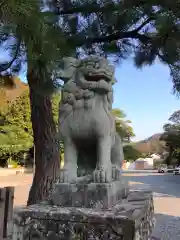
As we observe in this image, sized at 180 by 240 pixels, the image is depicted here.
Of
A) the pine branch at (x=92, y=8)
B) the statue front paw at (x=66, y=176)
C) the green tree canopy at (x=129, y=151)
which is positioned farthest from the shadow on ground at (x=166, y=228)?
the green tree canopy at (x=129, y=151)

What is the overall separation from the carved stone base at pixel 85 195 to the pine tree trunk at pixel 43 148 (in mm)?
2215

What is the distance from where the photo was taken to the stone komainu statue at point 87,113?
185 cm

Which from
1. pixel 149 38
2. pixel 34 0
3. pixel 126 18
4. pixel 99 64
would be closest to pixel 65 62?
pixel 99 64

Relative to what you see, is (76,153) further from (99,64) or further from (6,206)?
(6,206)

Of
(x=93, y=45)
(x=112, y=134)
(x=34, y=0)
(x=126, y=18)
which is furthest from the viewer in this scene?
(x=93, y=45)

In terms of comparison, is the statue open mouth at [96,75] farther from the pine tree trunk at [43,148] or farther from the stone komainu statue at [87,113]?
the pine tree trunk at [43,148]

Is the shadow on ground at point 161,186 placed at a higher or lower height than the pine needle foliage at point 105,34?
lower

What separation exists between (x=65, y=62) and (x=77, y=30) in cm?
234

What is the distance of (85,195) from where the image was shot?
5.64 ft

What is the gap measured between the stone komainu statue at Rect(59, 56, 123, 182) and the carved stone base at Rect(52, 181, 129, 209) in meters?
0.08

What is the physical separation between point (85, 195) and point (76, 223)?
191 millimetres

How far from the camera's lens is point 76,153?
6.43 feet

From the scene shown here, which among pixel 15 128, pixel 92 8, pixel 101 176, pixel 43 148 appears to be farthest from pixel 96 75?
pixel 15 128

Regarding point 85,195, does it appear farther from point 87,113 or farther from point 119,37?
point 119,37
